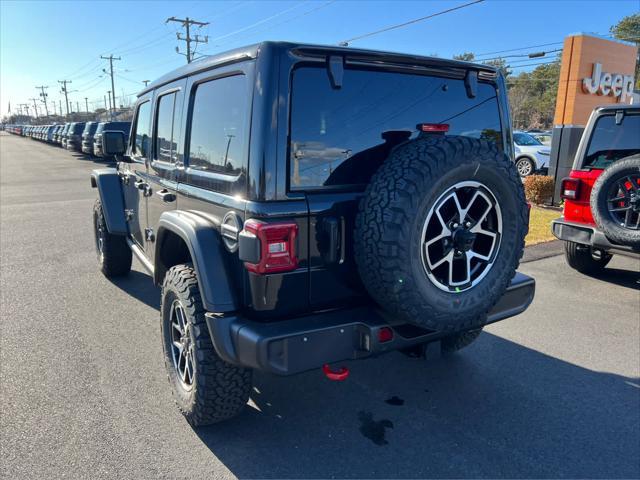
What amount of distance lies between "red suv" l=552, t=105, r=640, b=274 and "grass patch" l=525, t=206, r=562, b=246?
210cm

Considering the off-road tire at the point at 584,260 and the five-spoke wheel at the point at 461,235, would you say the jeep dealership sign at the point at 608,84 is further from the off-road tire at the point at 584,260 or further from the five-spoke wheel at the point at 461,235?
the five-spoke wheel at the point at 461,235

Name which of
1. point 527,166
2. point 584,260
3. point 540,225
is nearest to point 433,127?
point 584,260

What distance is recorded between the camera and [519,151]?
55.0ft

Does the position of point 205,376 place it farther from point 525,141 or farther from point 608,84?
point 525,141

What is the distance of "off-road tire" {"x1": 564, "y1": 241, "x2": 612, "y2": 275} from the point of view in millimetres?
5809

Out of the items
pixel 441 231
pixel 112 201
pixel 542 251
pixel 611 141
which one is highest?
pixel 611 141

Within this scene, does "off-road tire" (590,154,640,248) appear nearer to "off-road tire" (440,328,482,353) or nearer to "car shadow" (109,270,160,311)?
"off-road tire" (440,328,482,353)

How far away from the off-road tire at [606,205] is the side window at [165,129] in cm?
391

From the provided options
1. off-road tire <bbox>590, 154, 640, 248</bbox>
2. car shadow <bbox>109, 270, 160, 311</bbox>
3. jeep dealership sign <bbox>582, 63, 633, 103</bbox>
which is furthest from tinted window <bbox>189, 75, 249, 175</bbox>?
jeep dealership sign <bbox>582, 63, 633, 103</bbox>

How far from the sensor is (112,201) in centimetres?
486

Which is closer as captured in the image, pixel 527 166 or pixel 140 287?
pixel 140 287

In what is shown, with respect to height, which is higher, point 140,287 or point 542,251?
point 542,251

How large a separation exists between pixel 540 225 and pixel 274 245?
7465 millimetres

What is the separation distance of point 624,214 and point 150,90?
14.7 feet
